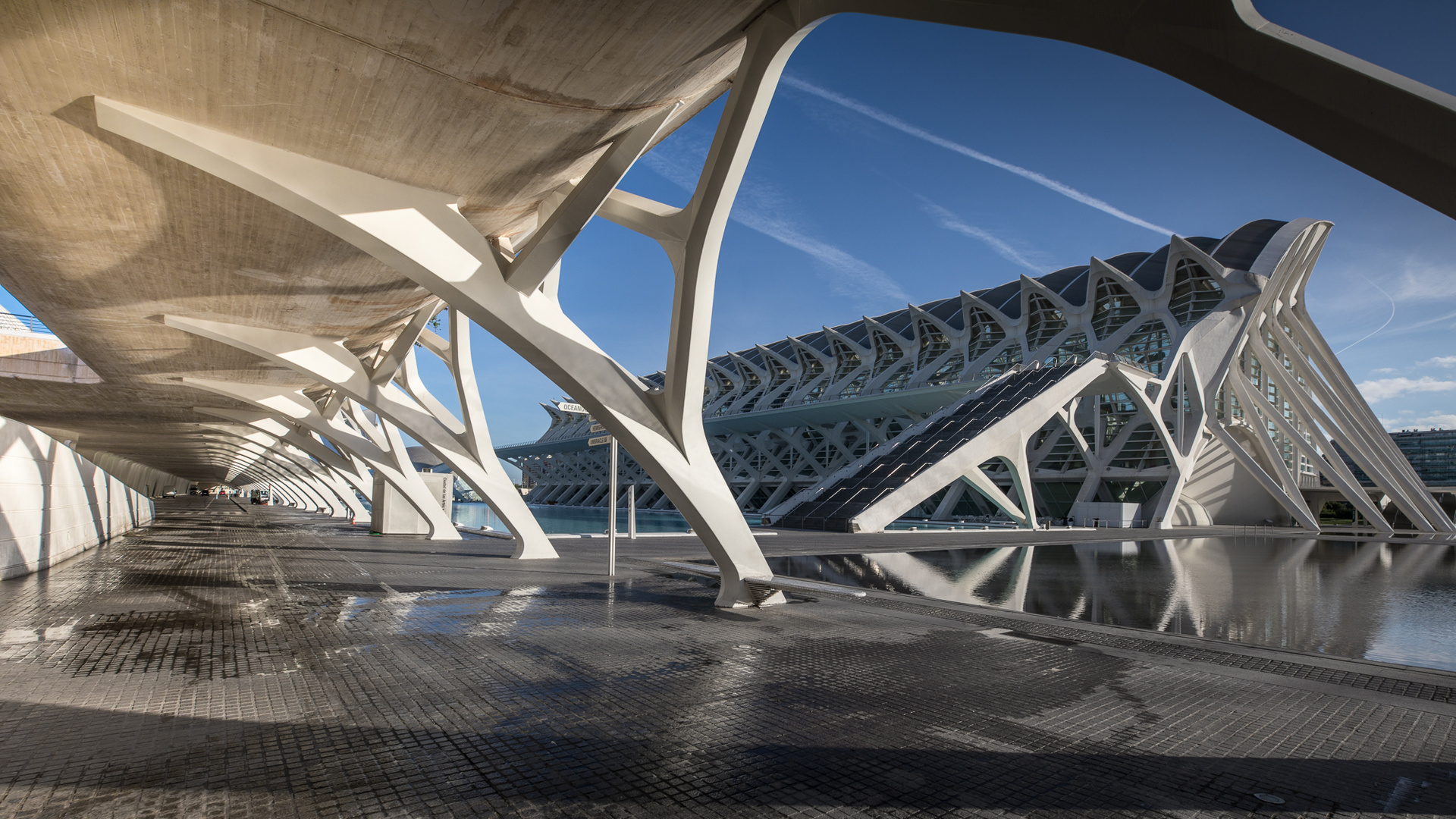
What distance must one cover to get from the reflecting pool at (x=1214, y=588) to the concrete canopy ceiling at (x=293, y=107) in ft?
23.1

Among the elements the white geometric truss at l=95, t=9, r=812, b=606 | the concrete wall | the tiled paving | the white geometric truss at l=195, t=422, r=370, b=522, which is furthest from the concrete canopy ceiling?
the white geometric truss at l=195, t=422, r=370, b=522

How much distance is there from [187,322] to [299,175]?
7.88 meters

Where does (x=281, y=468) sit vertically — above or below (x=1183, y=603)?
above

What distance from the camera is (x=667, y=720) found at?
14.3 feet

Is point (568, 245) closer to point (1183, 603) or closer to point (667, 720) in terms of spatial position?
point (667, 720)

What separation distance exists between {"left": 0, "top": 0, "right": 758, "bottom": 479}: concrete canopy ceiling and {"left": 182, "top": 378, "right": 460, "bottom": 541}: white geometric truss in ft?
30.7

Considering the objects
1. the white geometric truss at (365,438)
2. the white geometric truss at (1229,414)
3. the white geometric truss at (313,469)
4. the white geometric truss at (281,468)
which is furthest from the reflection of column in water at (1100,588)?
the white geometric truss at (281,468)

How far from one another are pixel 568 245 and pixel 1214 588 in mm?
10662

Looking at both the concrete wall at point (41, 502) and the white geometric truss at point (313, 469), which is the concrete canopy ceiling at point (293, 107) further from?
the white geometric truss at point (313, 469)

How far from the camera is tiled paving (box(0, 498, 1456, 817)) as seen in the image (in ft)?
10.7

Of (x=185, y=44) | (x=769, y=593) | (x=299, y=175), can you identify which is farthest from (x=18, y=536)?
(x=769, y=593)

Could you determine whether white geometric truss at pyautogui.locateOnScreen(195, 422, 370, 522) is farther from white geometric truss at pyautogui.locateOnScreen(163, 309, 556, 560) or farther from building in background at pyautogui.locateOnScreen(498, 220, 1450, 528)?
building in background at pyautogui.locateOnScreen(498, 220, 1450, 528)

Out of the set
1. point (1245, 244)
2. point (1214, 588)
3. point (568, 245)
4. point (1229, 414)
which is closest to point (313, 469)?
point (568, 245)

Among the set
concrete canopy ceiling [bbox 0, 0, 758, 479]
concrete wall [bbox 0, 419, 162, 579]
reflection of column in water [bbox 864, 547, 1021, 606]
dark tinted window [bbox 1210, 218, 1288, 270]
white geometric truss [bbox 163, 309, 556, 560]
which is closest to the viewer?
concrete canopy ceiling [bbox 0, 0, 758, 479]
